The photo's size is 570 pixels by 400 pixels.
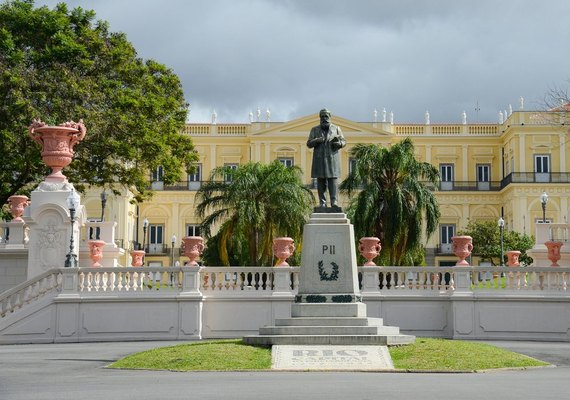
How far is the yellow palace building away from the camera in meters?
76.1

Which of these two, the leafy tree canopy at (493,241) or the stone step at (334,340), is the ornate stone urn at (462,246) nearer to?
the stone step at (334,340)

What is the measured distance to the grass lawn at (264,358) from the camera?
16.5 meters

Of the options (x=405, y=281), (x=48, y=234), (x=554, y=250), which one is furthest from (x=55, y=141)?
(x=554, y=250)

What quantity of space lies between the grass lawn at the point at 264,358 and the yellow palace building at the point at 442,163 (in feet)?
193

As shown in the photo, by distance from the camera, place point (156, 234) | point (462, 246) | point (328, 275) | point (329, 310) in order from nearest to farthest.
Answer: point (329, 310) → point (328, 275) → point (462, 246) → point (156, 234)

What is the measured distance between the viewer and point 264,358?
17078 millimetres

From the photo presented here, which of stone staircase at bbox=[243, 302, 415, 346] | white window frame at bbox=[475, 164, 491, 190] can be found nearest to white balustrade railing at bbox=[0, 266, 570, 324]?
stone staircase at bbox=[243, 302, 415, 346]

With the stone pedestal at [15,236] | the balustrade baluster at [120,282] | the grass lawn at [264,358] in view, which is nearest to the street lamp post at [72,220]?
the balustrade baluster at [120,282]

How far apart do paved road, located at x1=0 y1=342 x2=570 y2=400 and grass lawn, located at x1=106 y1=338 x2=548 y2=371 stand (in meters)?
0.55

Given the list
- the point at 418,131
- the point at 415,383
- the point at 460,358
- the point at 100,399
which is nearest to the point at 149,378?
the point at 100,399

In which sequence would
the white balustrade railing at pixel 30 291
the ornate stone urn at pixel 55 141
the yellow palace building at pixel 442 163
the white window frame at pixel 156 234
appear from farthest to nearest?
the white window frame at pixel 156 234
the yellow palace building at pixel 442 163
the ornate stone urn at pixel 55 141
the white balustrade railing at pixel 30 291

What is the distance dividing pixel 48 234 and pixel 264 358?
11673 mm

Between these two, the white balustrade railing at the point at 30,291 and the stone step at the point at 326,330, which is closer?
the stone step at the point at 326,330

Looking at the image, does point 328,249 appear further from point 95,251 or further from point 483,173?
point 483,173
